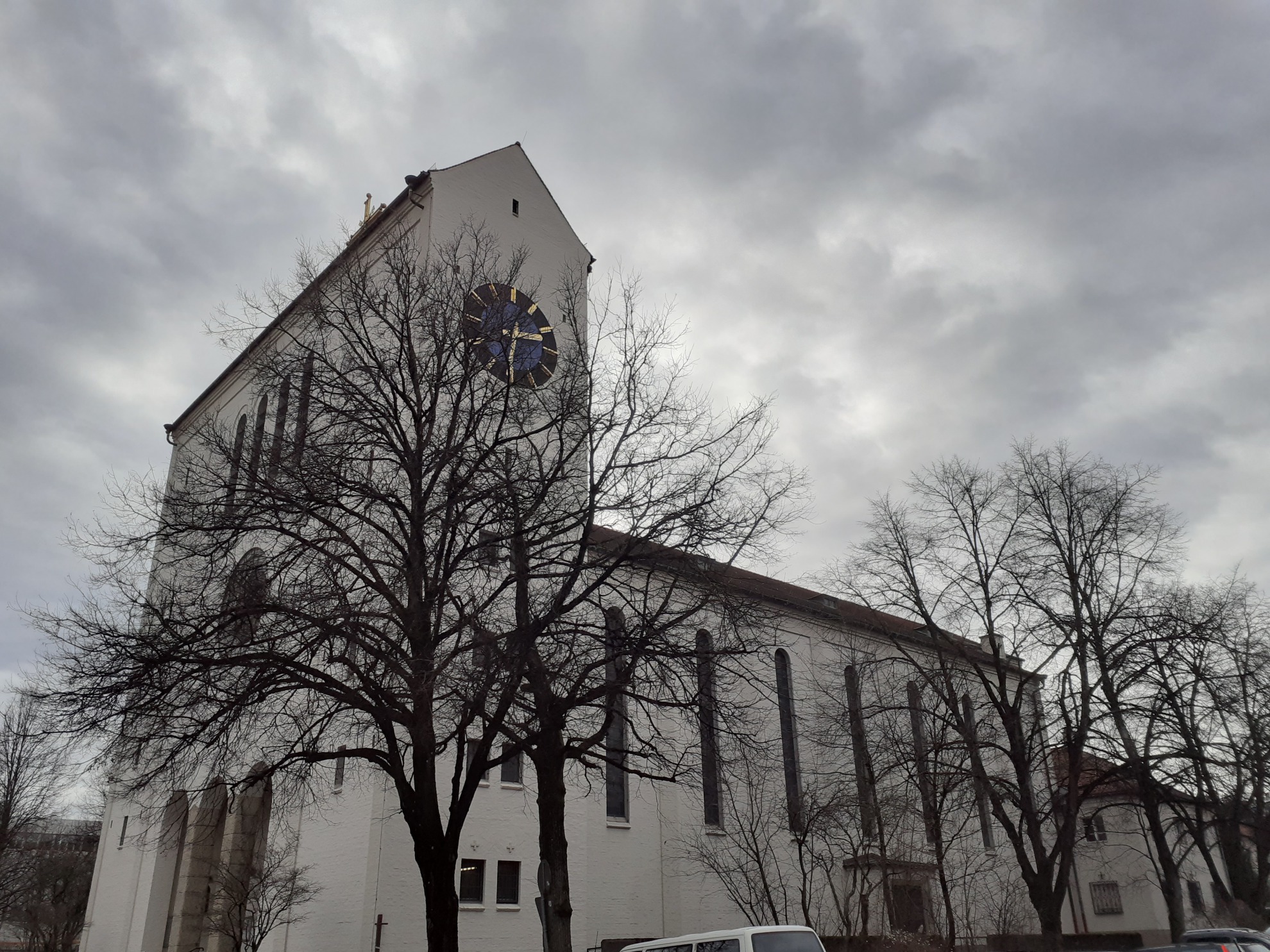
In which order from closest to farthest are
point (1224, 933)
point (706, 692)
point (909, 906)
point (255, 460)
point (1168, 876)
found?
1. point (255, 460)
2. point (706, 692)
3. point (1224, 933)
4. point (1168, 876)
5. point (909, 906)

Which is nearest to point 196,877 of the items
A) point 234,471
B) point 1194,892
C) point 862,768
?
point 234,471

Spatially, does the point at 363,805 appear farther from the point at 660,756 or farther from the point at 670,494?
the point at 670,494

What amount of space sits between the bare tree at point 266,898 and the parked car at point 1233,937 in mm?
18519

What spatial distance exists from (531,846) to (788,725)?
40.9 feet

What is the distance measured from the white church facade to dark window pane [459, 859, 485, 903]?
0.15ft

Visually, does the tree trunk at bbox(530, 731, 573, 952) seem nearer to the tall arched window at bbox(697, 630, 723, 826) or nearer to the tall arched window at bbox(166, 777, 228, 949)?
the tall arched window at bbox(697, 630, 723, 826)

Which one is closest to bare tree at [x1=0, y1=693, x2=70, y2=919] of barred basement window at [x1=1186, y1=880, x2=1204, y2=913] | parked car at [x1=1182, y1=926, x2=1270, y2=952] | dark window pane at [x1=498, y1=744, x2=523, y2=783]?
dark window pane at [x1=498, y1=744, x2=523, y2=783]

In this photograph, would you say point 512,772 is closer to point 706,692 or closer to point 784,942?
point 706,692

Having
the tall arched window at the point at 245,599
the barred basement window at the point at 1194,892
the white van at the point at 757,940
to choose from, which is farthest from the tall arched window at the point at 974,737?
the barred basement window at the point at 1194,892

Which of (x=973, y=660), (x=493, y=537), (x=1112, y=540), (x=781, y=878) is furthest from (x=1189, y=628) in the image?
(x=493, y=537)

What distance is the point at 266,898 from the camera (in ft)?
73.2

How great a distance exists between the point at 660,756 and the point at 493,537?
444cm

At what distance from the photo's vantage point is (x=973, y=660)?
25719 mm

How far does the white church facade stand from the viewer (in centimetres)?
2250
